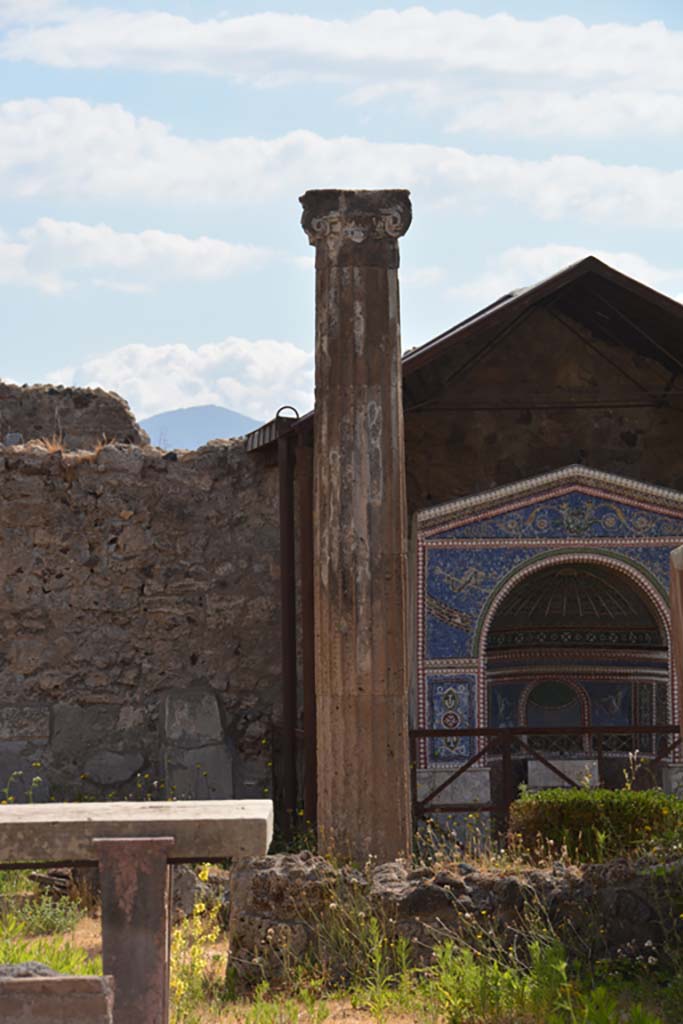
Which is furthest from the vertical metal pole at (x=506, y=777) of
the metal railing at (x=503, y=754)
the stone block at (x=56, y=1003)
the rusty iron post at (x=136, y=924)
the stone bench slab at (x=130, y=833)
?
the stone block at (x=56, y=1003)

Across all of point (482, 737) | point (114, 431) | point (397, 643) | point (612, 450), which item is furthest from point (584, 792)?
point (114, 431)

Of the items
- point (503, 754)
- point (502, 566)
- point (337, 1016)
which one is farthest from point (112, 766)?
point (337, 1016)

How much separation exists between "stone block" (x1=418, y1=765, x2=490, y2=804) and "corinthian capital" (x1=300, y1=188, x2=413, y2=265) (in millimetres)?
4179

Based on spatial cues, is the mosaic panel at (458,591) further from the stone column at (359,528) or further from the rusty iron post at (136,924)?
the rusty iron post at (136,924)

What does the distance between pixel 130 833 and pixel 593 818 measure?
189 inches

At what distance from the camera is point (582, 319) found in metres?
13.6

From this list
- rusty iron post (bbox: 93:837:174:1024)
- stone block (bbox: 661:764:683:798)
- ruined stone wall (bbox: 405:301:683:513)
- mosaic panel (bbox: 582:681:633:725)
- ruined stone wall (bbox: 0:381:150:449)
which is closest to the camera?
rusty iron post (bbox: 93:837:174:1024)

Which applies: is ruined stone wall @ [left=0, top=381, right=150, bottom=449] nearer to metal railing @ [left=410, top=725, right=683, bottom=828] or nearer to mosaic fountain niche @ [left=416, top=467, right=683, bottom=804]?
mosaic fountain niche @ [left=416, top=467, right=683, bottom=804]

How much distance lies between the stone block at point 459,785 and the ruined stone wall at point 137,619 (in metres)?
1.72

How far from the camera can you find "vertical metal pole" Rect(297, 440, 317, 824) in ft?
37.2

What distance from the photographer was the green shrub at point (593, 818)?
920cm

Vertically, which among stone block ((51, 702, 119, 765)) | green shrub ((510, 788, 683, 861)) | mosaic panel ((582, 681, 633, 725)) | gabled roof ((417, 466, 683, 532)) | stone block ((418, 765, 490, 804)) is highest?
gabled roof ((417, 466, 683, 532))

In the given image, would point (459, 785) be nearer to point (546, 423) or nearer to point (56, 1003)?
point (546, 423)

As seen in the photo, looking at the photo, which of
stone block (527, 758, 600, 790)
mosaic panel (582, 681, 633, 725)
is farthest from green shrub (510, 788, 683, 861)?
mosaic panel (582, 681, 633, 725)
